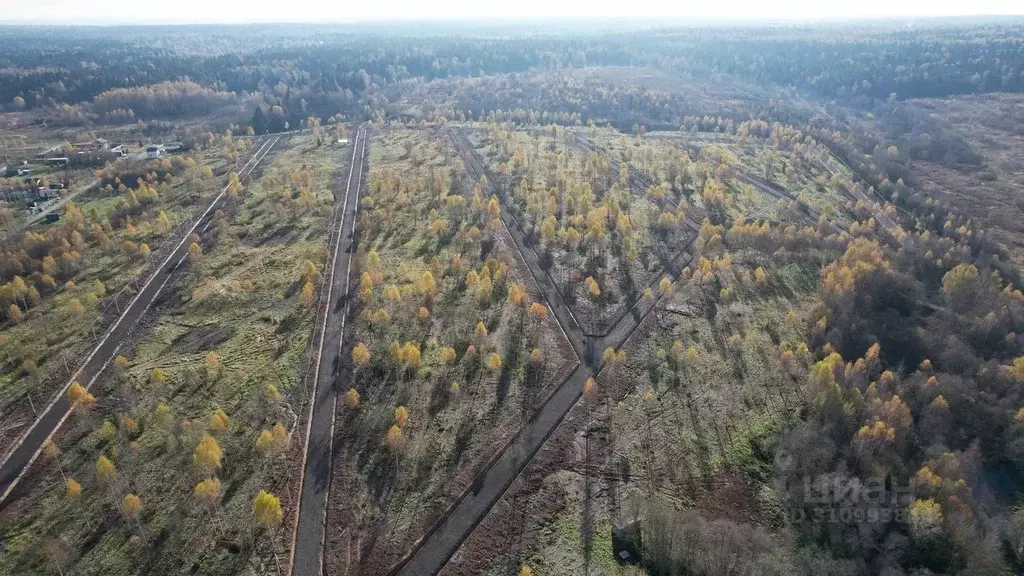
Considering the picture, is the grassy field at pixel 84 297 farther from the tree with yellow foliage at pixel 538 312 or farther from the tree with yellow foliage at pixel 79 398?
the tree with yellow foliage at pixel 538 312

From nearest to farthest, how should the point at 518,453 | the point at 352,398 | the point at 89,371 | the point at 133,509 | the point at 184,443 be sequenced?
the point at 133,509 → the point at 184,443 → the point at 518,453 → the point at 352,398 → the point at 89,371

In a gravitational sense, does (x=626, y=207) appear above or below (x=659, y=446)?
above

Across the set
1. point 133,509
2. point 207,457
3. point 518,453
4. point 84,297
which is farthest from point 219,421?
point 84,297

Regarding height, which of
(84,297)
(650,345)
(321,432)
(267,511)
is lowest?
(321,432)

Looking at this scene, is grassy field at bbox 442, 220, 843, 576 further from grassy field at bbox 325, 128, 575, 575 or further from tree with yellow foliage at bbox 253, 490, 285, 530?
tree with yellow foliage at bbox 253, 490, 285, 530

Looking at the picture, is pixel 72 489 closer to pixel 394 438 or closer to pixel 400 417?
pixel 394 438

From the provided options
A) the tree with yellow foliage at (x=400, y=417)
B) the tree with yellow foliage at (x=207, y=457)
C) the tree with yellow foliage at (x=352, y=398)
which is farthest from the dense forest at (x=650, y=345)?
the tree with yellow foliage at (x=207, y=457)
